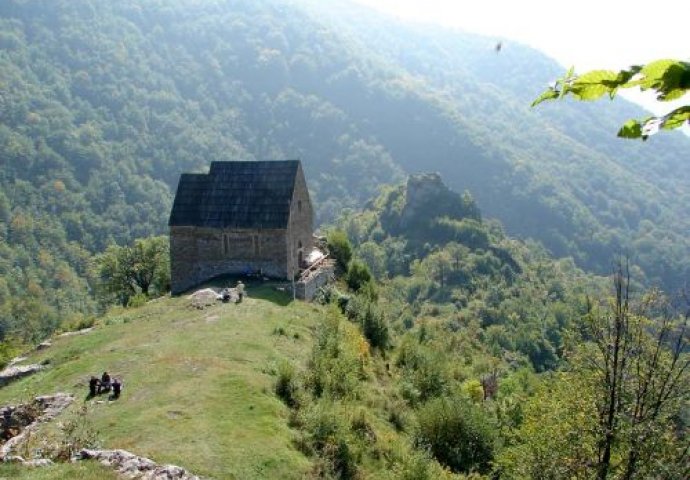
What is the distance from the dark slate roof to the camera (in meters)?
38.9

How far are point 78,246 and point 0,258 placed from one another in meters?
18.8

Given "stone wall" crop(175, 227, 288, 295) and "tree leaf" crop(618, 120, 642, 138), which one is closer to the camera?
"tree leaf" crop(618, 120, 642, 138)

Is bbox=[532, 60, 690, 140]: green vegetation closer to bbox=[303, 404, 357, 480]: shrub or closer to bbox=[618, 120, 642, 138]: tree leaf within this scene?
bbox=[618, 120, 642, 138]: tree leaf

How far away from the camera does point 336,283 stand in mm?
41531

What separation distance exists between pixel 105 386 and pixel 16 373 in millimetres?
7063

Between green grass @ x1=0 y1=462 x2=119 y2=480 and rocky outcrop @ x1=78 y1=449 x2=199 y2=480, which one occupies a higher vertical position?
green grass @ x1=0 y1=462 x2=119 y2=480

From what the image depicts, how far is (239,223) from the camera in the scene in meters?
39.1

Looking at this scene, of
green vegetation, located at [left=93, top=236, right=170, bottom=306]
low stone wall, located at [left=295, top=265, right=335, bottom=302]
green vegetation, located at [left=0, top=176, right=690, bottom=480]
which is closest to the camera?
green vegetation, located at [left=0, top=176, right=690, bottom=480]

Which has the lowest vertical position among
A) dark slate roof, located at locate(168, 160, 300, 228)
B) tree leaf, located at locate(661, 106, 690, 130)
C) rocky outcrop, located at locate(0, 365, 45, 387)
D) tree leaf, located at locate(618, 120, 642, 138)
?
rocky outcrop, located at locate(0, 365, 45, 387)

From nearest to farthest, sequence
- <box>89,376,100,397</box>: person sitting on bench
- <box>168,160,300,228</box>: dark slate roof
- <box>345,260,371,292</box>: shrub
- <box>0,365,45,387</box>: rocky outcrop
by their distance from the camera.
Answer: <box>89,376,100,397</box>: person sitting on bench, <box>0,365,45,387</box>: rocky outcrop, <box>168,160,300,228</box>: dark slate roof, <box>345,260,371,292</box>: shrub

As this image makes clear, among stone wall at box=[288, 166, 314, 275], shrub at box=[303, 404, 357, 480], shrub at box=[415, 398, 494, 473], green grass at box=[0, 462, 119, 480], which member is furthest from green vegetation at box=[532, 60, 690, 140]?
stone wall at box=[288, 166, 314, 275]

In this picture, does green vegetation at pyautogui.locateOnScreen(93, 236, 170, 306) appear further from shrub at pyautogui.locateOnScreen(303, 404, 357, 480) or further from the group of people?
shrub at pyautogui.locateOnScreen(303, 404, 357, 480)

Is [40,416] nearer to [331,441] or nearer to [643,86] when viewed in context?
[331,441]

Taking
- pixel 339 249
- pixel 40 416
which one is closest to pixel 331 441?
pixel 40 416
